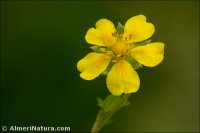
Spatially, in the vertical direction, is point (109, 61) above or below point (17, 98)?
above

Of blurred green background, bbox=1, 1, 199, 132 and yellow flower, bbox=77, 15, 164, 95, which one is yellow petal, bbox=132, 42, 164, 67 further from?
blurred green background, bbox=1, 1, 199, 132

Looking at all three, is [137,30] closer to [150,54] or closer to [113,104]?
[150,54]

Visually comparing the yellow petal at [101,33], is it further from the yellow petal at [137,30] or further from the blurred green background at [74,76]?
the blurred green background at [74,76]

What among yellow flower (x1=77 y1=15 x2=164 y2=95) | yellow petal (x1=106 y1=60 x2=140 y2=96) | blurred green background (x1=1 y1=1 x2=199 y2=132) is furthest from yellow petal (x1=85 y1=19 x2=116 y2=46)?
blurred green background (x1=1 y1=1 x2=199 y2=132)

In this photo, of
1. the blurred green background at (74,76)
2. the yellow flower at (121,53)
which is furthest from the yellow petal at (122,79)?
→ the blurred green background at (74,76)

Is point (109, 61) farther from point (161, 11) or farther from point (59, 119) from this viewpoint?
point (161, 11)

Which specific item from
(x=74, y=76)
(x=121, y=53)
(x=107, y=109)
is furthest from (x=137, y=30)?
(x=74, y=76)

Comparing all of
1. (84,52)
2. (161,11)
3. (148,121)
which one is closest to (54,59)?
(84,52)
